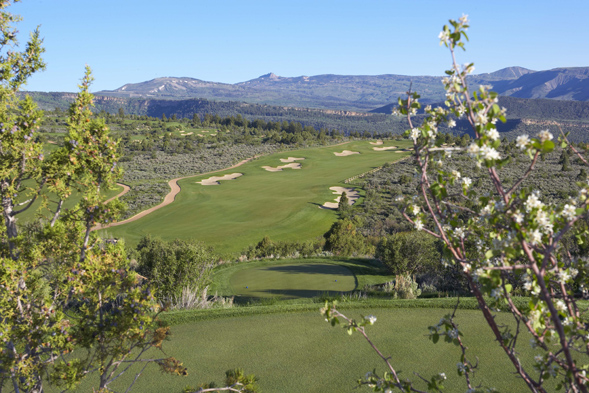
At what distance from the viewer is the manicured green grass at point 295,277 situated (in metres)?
12.0

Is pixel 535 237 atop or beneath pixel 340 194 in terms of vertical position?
atop

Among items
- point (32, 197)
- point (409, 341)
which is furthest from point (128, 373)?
point (409, 341)

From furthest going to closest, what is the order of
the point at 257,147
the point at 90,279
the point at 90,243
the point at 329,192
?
the point at 257,147, the point at 329,192, the point at 90,243, the point at 90,279

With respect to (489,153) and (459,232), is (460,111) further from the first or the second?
(459,232)

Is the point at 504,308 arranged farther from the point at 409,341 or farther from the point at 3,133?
the point at 3,133

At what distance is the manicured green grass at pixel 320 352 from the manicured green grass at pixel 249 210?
20.2 meters

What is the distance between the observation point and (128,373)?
6328 mm

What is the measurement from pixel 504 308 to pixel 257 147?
246 ft

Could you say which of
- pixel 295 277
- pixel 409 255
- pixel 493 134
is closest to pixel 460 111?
pixel 493 134

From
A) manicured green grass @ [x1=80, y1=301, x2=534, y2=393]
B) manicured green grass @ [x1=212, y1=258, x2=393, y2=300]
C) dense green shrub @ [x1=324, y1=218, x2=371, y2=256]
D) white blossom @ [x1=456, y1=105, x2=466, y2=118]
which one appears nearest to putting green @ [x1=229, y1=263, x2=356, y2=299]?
manicured green grass @ [x1=212, y1=258, x2=393, y2=300]

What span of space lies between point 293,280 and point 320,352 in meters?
6.17

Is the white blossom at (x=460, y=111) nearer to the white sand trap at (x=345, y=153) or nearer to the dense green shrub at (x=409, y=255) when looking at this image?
the dense green shrub at (x=409, y=255)

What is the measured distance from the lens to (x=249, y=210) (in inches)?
1516

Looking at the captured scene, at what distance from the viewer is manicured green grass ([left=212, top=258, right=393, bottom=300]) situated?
12.0 metres
